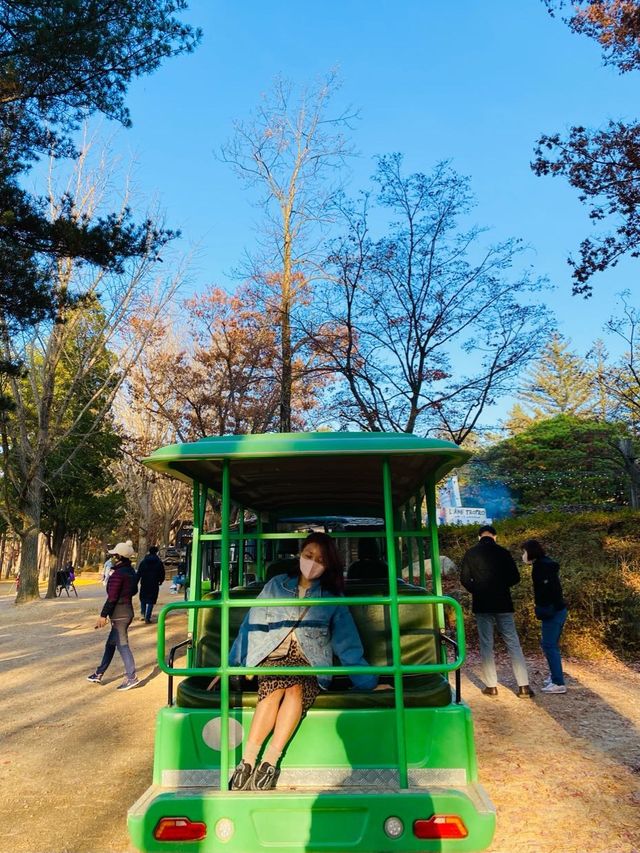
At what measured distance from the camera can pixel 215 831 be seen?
296cm

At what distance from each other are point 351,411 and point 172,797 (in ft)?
41.0

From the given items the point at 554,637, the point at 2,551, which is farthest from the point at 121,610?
the point at 2,551

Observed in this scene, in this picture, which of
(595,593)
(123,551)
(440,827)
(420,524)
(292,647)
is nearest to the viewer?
(440,827)

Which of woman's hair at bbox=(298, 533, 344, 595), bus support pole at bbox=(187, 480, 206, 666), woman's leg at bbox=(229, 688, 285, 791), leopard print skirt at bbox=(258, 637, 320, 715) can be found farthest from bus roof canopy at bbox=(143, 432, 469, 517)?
woman's leg at bbox=(229, 688, 285, 791)

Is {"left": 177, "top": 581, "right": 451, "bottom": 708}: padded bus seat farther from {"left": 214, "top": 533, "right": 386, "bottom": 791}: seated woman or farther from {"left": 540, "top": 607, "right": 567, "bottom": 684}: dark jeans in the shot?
{"left": 540, "top": 607, "right": 567, "bottom": 684}: dark jeans

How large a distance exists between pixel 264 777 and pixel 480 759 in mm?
2847

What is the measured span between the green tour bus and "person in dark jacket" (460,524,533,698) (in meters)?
3.30

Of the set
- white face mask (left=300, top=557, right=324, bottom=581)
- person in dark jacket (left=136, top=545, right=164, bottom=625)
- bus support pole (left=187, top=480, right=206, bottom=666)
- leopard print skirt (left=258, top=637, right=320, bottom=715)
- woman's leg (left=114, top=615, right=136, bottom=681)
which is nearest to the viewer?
leopard print skirt (left=258, top=637, right=320, bottom=715)

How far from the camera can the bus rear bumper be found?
2889mm

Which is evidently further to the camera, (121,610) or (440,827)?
(121,610)

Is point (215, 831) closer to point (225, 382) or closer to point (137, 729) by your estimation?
point (137, 729)

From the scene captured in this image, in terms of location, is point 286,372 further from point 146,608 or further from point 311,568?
point 311,568

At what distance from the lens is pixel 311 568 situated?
145 inches

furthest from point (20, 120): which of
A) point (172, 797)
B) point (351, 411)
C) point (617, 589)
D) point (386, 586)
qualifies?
point (617, 589)
